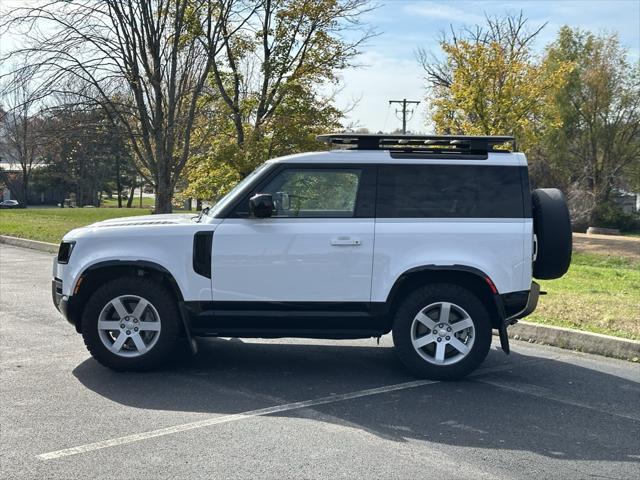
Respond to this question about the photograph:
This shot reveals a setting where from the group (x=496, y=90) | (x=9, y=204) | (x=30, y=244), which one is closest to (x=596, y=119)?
(x=496, y=90)

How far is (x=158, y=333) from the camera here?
590cm

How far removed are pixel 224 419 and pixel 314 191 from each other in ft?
7.22

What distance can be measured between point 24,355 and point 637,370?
5935 millimetres

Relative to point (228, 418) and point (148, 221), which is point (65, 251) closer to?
point (148, 221)

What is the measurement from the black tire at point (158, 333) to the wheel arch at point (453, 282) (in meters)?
1.95

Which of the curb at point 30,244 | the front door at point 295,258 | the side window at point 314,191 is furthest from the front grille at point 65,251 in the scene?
the curb at point 30,244

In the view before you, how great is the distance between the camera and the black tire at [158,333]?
19.3 ft

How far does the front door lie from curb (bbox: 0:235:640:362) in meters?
2.80

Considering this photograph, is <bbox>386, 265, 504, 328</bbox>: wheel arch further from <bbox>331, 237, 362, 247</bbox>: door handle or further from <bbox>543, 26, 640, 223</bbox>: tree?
<bbox>543, 26, 640, 223</bbox>: tree

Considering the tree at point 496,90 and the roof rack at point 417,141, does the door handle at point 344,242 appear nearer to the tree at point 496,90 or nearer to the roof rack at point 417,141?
the roof rack at point 417,141

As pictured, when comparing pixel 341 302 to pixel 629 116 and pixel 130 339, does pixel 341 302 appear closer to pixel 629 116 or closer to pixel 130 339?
pixel 130 339

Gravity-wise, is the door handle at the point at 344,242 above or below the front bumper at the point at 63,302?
above

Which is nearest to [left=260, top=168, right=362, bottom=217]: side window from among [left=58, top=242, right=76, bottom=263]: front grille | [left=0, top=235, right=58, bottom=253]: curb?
[left=58, top=242, right=76, bottom=263]: front grille

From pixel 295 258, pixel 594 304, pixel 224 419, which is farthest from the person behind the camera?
pixel 594 304
